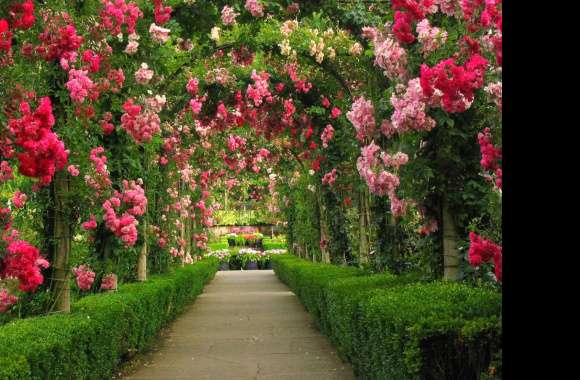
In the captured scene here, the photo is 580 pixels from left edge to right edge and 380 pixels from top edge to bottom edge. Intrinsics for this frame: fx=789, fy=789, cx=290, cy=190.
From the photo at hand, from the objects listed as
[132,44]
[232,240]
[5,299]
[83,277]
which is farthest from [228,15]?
[232,240]

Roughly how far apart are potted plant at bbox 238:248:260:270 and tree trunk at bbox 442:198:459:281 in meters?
29.7

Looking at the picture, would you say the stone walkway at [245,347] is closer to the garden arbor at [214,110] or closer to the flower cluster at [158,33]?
the garden arbor at [214,110]

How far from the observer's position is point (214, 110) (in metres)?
13.7

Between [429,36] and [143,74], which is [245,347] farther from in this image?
[429,36]

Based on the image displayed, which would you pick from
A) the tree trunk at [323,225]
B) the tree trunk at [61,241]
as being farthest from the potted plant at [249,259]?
the tree trunk at [61,241]

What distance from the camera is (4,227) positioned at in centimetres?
440

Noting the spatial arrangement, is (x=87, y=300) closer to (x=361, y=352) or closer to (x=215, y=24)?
(x=361, y=352)

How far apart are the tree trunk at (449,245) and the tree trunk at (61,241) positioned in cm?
330

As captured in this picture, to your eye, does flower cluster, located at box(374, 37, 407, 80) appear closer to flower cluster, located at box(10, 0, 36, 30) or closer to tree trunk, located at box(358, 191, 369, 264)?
flower cluster, located at box(10, 0, 36, 30)

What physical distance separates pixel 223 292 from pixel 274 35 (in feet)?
34.3

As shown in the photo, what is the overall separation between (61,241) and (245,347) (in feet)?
10.2

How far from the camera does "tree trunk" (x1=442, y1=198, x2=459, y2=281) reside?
6.54 m

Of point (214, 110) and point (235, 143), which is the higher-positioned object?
point (214, 110)
